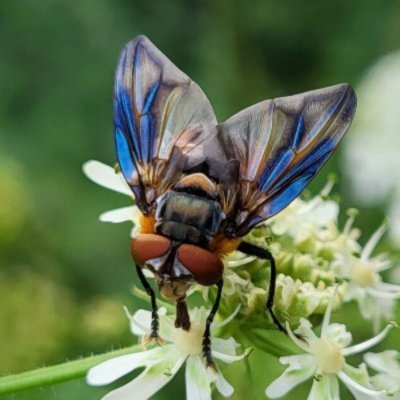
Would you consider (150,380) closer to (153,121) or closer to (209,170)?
(209,170)

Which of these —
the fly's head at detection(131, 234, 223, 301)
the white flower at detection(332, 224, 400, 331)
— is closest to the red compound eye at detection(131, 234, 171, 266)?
the fly's head at detection(131, 234, 223, 301)

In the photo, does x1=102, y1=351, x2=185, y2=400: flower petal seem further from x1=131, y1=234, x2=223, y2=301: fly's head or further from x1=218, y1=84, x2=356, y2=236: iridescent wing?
x1=218, y1=84, x2=356, y2=236: iridescent wing

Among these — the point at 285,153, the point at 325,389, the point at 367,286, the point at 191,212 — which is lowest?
the point at 325,389

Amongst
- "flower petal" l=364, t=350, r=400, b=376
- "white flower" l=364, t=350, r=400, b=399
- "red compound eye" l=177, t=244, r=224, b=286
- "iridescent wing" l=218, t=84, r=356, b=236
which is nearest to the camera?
"red compound eye" l=177, t=244, r=224, b=286

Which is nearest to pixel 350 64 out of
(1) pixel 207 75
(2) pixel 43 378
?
(1) pixel 207 75

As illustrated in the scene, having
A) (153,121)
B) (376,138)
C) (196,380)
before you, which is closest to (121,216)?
(153,121)

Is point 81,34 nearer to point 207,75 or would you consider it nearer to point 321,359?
point 207,75
